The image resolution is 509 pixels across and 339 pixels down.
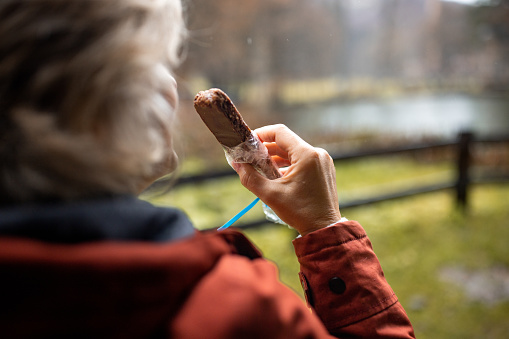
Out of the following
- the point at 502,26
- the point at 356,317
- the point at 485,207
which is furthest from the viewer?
the point at 502,26

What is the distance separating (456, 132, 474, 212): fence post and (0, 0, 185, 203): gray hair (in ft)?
11.5

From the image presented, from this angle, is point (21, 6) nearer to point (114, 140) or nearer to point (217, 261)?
point (114, 140)

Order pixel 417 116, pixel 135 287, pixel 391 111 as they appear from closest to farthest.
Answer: pixel 135 287 < pixel 391 111 < pixel 417 116

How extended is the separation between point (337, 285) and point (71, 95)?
0.41 metres

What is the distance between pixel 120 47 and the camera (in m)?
0.38

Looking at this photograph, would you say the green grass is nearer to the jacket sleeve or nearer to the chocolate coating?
the chocolate coating

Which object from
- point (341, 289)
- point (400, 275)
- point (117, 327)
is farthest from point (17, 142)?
point (400, 275)

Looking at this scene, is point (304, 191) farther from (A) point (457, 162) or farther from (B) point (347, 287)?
(A) point (457, 162)

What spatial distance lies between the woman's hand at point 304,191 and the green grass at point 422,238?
851 mm

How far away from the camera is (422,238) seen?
2.74 m

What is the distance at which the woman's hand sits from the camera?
1.98 feet

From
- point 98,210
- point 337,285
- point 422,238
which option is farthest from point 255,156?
point 422,238

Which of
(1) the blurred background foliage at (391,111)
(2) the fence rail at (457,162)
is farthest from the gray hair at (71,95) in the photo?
(2) the fence rail at (457,162)

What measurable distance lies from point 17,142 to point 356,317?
17.8 inches
